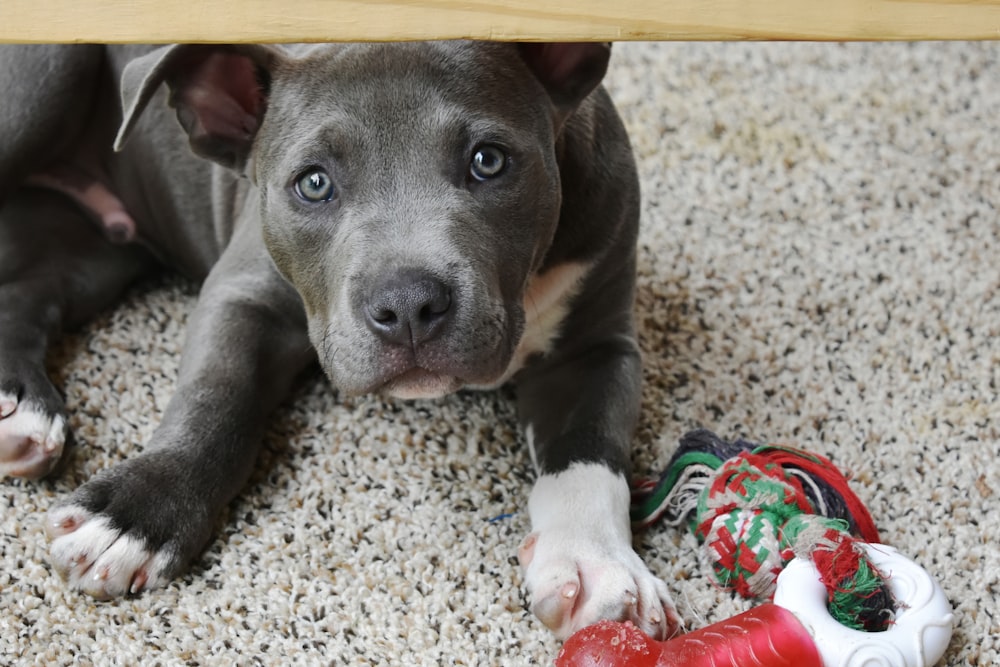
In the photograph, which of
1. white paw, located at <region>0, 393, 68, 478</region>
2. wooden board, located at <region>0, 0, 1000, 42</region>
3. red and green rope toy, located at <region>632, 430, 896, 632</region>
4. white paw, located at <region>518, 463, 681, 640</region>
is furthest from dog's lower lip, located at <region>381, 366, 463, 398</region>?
white paw, located at <region>0, 393, 68, 478</region>

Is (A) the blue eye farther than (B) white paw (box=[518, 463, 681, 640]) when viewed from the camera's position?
Yes

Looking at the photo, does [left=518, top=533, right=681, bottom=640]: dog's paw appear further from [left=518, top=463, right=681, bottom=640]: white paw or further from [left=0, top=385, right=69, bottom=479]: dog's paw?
[left=0, top=385, right=69, bottom=479]: dog's paw

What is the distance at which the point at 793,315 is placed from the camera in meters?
3.98

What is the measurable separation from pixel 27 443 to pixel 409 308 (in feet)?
4.07

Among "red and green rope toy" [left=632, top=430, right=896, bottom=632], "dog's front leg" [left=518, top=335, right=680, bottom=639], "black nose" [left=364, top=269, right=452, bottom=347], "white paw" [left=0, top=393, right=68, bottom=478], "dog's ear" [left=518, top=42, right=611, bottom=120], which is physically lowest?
"white paw" [left=0, top=393, right=68, bottom=478]

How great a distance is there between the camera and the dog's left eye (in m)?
2.85

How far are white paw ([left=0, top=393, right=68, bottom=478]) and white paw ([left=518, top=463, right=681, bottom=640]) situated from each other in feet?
4.25

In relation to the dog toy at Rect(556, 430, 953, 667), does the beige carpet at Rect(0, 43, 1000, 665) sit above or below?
below

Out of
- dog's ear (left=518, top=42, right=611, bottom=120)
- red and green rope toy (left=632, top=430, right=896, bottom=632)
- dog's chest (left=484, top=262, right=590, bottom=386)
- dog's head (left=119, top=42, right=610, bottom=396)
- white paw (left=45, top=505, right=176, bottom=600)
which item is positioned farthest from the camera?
dog's chest (left=484, top=262, right=590, bottom=386)

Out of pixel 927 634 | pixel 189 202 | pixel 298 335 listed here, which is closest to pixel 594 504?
pixel 927 634

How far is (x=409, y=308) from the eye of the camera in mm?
2635

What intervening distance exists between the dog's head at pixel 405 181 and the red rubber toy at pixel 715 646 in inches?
26.7

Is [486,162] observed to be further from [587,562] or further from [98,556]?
[98,556]

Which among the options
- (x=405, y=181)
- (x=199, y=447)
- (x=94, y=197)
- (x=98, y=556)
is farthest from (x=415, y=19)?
(x=94, y=197)
